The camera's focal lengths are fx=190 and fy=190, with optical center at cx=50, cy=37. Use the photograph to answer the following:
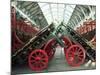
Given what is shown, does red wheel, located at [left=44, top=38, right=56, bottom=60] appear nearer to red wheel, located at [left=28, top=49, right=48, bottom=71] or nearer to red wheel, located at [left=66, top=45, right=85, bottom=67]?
red wheel, located at [left=28, top=49, right=48, bottom=71]

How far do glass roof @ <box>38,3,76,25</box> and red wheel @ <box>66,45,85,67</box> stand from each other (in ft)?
0.88

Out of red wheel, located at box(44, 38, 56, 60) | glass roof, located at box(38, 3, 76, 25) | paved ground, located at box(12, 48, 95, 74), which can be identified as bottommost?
paved ground, located at box(12, 48, 95, 74)

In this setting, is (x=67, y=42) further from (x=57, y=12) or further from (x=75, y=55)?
(x=57, y=12)

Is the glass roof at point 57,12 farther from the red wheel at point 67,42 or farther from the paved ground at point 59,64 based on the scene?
the paved ground at point 59,64

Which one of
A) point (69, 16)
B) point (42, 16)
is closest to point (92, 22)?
point (69, 16)

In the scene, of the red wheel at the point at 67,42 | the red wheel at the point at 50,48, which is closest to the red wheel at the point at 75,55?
the red wheel at the point at 67,42

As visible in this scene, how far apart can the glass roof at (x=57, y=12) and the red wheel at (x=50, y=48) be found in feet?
0.56

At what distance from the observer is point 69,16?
174cm

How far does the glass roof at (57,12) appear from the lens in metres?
1.68

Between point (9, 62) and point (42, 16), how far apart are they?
485 mm

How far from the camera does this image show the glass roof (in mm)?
1677

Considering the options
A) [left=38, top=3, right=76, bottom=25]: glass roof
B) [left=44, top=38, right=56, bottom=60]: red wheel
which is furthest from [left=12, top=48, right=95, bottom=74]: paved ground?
[left=38, top=3, right=76, bottom=25]: glass roof

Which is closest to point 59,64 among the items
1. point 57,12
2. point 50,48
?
point 50,48

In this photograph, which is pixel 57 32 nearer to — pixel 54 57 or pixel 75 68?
pixel 54 57
